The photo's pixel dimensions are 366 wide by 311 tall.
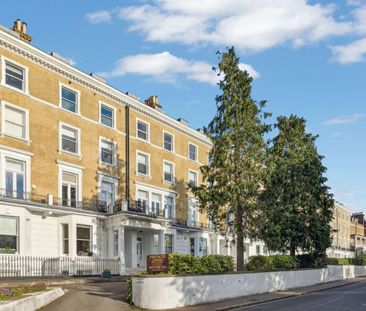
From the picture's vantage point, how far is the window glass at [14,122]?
3131 centimetres

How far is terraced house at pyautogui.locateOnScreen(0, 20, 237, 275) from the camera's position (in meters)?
31.4

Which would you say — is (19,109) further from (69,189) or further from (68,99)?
(69,189)

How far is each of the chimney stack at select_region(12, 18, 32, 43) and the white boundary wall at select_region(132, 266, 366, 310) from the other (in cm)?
2057

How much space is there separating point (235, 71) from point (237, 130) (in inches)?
150

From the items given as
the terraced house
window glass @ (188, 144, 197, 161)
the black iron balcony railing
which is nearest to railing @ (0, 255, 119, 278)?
the terraced house

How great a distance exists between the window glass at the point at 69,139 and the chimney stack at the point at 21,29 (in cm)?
625

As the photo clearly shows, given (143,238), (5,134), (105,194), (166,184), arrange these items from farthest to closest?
(166,184), (143,238), (105,194), (5,134)

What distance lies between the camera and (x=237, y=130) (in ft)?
105

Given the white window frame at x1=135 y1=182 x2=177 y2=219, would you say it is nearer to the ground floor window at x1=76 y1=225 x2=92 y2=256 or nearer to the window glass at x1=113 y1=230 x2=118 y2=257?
the window glass at x1=113 y1=230 x2=118 y2=257

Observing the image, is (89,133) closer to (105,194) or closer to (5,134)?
(105,194)

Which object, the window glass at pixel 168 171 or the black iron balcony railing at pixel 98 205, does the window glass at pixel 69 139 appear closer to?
the black iron balcony railing at pixel 98 205

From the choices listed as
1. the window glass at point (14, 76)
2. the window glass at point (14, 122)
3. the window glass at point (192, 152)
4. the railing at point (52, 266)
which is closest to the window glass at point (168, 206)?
the window glass at point (192, 152)

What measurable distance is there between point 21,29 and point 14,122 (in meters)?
7.33

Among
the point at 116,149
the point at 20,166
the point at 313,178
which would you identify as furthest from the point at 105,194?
the point at 313,178
